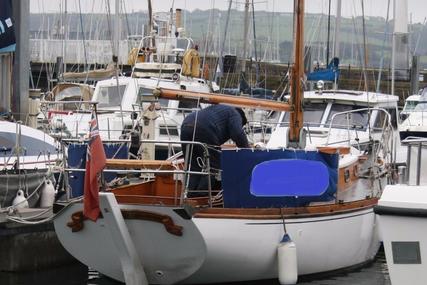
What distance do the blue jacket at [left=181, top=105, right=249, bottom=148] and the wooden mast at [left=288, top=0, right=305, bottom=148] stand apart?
96 centimetres

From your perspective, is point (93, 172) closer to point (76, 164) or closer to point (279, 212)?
point (76, 164)

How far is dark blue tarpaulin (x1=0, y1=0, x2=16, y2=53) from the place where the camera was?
13.8 meters

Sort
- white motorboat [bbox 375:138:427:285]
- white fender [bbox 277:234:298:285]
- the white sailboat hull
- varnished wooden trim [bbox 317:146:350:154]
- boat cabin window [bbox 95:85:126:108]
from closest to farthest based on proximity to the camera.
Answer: white motorboat [bbox 375:138:427:285] < the white sailboat hull < white fender [bbox 277:234:298:285] < varnished wooden trim [bbox 317:146:350:154] < boat cabin window [bbox 95:85:126:108]

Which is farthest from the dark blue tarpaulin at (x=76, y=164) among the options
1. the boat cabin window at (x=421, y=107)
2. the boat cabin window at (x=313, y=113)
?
the boat cabin window at (x=421, y=107)

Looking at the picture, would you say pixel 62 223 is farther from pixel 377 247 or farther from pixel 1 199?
pixel 377 247

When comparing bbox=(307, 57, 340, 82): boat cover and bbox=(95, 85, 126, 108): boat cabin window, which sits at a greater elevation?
bbox=(307, 57, 340, 82): boat cover

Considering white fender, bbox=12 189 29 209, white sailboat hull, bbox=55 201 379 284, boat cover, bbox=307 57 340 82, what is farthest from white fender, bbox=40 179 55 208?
boat cover, bbox=307 57 340 82

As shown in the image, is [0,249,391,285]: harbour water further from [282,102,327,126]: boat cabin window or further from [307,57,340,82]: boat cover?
[307,57,340,82]: boat cover

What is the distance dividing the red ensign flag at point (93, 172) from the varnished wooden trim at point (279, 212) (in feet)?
3.56

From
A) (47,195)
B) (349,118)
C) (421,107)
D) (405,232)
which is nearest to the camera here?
(405,232)

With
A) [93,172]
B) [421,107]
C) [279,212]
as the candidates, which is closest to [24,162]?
[93,172]

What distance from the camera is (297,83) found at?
39.3ft

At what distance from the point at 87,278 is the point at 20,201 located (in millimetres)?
1327

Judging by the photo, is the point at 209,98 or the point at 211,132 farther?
the point at 211,132
